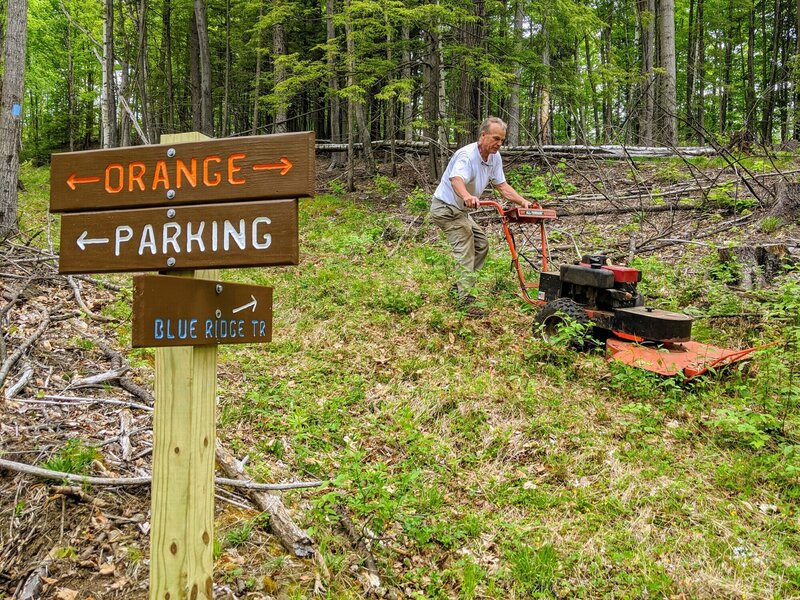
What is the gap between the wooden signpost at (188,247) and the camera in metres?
2.16

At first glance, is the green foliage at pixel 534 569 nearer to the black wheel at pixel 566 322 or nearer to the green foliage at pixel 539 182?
the black wheel at pixel 566 322

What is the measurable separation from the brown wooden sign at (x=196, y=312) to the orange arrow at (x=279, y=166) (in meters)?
0.45

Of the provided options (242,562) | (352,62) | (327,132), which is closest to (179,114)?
(327,132)

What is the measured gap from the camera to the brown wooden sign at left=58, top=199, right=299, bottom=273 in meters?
2.16

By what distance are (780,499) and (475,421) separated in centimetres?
214

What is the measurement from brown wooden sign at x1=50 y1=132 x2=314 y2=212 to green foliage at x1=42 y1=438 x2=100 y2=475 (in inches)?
72.1

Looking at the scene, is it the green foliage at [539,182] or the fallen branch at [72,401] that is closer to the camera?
the fallen branch at [72,401]

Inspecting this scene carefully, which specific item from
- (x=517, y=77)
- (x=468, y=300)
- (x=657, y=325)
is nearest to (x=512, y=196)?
(x=468, y=300)

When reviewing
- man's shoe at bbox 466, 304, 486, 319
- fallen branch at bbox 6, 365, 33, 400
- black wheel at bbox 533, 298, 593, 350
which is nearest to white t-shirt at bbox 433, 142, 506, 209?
man's shoe at bbox 466, 304, 486, 319

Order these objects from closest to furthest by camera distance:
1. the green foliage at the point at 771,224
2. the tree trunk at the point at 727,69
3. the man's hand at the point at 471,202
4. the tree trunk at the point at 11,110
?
the man's hand at the point at 471,202, the tree trunk at the point at 11,110, the green foliage at the point at 771,224, the tree trunk at the point at 727,69

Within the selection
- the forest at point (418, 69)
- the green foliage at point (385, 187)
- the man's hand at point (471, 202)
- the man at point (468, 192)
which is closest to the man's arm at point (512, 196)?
the man at point (468, 192)

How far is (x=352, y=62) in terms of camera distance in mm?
12820

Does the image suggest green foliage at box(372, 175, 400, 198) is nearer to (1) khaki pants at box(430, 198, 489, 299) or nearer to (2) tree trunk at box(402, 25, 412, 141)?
(2) tree trunk at box(402, 25, 412, 141)

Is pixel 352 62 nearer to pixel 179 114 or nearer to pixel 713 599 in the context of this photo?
pixel 713 599
